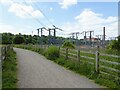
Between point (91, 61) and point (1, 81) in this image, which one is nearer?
point (1, 81)

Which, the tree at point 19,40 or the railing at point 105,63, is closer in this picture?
the railing at point 105,63

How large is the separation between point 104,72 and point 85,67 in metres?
2.24

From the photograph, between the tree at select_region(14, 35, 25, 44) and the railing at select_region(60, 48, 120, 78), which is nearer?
the railing at select_region(60, 48, 120, 78)

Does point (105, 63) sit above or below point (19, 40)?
below

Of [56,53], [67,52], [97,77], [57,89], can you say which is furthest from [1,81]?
[56,53]

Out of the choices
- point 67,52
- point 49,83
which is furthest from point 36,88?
point 67,52

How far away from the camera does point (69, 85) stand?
34.5 ft

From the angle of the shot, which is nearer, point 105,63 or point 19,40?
point 105,63

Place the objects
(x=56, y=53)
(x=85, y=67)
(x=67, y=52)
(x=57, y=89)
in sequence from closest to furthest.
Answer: (x=57, y=89) → (x=85, y=67) → (x=67, y=52) → (x=56, y=53)

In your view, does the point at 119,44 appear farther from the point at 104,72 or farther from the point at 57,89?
the point at 57,89

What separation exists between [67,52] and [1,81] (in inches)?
441

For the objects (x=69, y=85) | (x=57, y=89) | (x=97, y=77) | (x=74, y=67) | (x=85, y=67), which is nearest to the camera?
(x=57, y=89)

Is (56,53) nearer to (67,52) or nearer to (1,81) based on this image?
(67,52)

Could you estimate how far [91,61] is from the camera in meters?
15.5
